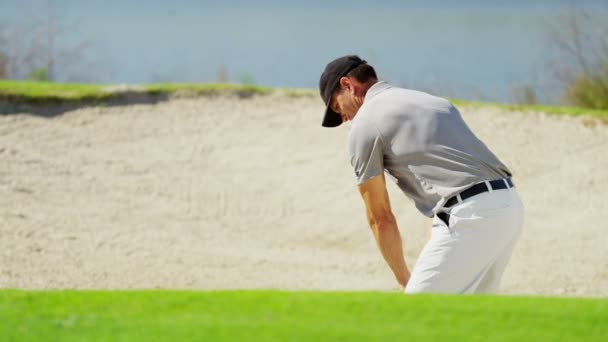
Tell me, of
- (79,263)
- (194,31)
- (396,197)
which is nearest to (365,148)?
(79,263)

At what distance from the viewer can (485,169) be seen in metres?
5.07

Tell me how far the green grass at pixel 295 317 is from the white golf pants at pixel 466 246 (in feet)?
2.49

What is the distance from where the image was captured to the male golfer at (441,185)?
5.00 meters

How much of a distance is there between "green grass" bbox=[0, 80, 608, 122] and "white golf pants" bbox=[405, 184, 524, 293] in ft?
24.7

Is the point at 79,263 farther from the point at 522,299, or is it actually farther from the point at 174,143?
the point at 522,299

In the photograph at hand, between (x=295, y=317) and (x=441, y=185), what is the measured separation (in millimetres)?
1357

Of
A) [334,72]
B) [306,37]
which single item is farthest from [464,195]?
[306,37]

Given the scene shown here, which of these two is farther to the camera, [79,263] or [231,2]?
[231,2]

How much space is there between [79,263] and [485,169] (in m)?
4.78

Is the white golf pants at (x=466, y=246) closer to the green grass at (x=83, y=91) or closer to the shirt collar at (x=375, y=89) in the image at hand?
the shirt collar at (x=375, y=89)

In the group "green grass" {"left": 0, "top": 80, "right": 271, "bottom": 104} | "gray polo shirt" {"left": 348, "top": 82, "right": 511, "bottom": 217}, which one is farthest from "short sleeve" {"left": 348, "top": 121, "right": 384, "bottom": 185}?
"green grass" {"left": 0, "top": 80, "right": 271, "bottom": 104}

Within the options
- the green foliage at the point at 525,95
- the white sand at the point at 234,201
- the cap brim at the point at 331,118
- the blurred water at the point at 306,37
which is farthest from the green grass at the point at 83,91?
the cap brim at the point at 331,118

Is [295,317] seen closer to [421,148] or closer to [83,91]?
[421,148]

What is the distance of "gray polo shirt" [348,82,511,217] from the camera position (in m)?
5.01
